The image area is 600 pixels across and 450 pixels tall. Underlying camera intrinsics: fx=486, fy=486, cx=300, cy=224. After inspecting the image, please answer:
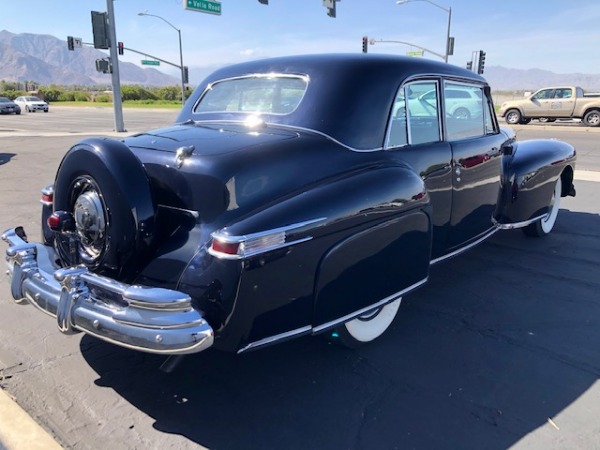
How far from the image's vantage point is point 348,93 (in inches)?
117

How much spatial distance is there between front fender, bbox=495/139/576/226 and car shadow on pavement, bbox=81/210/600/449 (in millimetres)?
942

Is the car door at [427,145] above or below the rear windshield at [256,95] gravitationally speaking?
below

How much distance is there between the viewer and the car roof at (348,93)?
2914mm

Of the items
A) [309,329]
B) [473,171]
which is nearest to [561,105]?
[473,171]

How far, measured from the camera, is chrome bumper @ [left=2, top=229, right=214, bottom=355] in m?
2.08

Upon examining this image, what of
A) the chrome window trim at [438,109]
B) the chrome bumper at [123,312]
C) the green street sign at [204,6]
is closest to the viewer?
the chrome bumper at [123,312]

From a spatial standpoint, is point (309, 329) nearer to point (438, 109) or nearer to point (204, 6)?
point (438, 109)

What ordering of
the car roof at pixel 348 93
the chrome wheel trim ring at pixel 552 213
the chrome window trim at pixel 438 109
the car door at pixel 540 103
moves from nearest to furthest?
the car roof at pixel 348 93 < the chrome window trim at pixel 438 109 < the chrome wheel trim ring at pixel 552 213 < the car door at pixel 540 103

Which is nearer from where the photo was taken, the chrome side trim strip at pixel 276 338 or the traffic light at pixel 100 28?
the chrome side trim strip at pixel 276 338

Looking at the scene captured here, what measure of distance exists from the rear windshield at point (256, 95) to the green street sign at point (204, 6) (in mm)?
20583

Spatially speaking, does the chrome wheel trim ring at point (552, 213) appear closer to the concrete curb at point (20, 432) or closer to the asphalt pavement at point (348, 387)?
the asphalt pavement at point (348, 387)

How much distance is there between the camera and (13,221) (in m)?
5.73

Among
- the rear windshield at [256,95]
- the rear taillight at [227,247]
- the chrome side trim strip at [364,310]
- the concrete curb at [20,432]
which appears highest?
the rear windshield at [256,95]

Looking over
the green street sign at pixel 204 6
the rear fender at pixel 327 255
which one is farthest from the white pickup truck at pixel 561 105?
the rear fender at pixel 327 255
